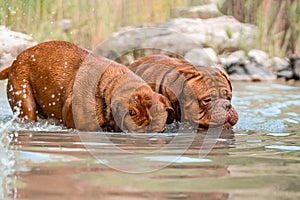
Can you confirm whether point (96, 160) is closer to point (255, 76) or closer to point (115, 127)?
point (115, 127)

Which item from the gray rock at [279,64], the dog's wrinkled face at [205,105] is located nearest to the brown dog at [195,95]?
the dog's wrinkled face at [205,105]

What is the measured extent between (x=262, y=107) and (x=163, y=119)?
378 cm

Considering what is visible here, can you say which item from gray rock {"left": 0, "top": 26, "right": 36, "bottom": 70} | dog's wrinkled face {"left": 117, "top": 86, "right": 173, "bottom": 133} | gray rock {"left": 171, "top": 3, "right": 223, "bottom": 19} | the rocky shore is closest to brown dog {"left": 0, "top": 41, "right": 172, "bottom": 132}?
dog's wrinkled face {"left": 117, "top": 86, "right": 173, "bottom": 133}

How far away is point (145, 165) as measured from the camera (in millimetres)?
3539

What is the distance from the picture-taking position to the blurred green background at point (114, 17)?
12812 millimetres

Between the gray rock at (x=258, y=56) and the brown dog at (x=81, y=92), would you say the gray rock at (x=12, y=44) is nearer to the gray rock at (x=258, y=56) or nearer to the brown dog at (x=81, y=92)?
the gray rock at (x=258, y=56)

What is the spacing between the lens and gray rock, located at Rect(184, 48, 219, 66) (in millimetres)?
12710

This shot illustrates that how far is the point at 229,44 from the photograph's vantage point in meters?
14.9

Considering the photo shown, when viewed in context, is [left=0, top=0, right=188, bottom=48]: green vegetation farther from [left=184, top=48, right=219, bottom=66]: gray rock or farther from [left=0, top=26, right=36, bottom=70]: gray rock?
[left=184, top=48, right=219, bottom=66]: gray rock

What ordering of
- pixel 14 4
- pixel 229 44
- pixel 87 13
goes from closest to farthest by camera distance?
pixel 14 4, pixel 87 13, pixel 229 44

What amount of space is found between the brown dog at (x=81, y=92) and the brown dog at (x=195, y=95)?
1.70 feet

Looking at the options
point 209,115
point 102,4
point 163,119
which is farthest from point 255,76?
point 163,119

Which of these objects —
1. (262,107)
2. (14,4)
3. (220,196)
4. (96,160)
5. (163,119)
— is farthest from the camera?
(14,4)

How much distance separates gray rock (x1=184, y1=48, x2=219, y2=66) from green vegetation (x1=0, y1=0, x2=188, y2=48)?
5.30ft
